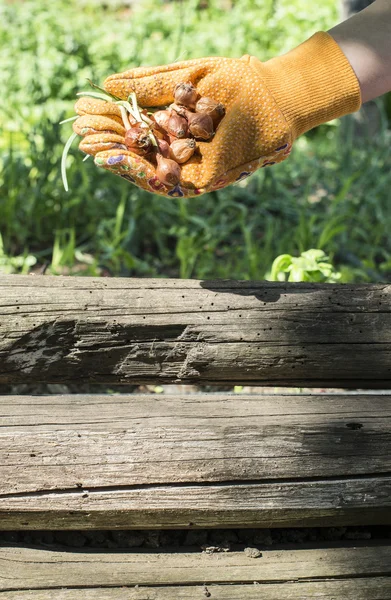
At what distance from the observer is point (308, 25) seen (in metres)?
6.00

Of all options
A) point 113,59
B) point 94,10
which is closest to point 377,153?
point 113,59

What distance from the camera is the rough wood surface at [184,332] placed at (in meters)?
1.73

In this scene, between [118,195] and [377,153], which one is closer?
[118,195]

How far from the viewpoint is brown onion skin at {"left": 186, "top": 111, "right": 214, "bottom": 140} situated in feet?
5.68

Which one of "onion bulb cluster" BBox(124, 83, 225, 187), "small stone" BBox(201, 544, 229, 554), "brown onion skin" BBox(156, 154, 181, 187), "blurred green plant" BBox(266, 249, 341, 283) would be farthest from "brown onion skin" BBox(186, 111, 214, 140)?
"small stone" BBox(201, 544, 229, 554)

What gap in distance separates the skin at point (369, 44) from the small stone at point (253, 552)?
1.28 metres

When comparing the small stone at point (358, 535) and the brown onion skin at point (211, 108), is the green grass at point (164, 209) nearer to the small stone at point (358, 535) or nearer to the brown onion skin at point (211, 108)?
the brown onion skin at point (211, 108)

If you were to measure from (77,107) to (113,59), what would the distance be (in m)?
3.82

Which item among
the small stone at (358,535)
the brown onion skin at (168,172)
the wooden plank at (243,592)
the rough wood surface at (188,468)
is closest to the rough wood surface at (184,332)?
the rough wood surface at (188,468)

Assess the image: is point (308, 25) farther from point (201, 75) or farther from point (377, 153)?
point (201, 75)

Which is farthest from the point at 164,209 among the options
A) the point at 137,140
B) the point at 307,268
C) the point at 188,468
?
the point at 188,468

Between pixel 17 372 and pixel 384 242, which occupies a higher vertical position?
pixel 17 372

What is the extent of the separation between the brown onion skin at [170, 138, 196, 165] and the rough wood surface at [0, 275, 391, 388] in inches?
13.0

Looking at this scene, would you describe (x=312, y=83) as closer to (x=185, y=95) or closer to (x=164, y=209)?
(x=185, y=95)
